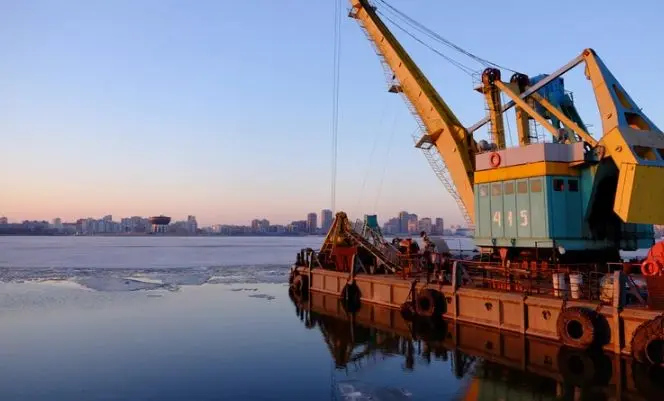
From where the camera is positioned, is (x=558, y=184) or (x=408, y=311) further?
(x=408, y=311)

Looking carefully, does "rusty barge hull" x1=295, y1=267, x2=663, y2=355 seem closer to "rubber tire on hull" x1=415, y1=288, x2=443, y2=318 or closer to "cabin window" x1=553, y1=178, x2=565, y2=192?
"rubber tire on hull" x1=415, y1=288, x2=443, y2=318

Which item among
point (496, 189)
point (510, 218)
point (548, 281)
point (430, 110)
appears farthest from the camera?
point (430, 110)

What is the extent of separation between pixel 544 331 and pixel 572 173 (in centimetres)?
837

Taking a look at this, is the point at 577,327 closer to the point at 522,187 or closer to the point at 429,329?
the point at 429,329

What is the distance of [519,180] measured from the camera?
2581 centimetres

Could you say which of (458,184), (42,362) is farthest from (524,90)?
(42,362)

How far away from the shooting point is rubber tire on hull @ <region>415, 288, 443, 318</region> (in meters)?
25.2

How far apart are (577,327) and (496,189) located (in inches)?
389

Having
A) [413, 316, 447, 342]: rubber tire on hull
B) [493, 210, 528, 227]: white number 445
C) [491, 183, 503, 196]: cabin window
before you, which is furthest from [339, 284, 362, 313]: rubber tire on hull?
[491, 183, 503, 196]: cabin window

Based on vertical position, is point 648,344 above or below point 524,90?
below

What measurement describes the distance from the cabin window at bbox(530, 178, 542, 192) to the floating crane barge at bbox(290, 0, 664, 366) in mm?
50

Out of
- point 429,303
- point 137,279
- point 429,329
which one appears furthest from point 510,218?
point 137,279

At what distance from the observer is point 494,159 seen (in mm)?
27156

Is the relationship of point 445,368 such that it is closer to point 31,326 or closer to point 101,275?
point 31,326
